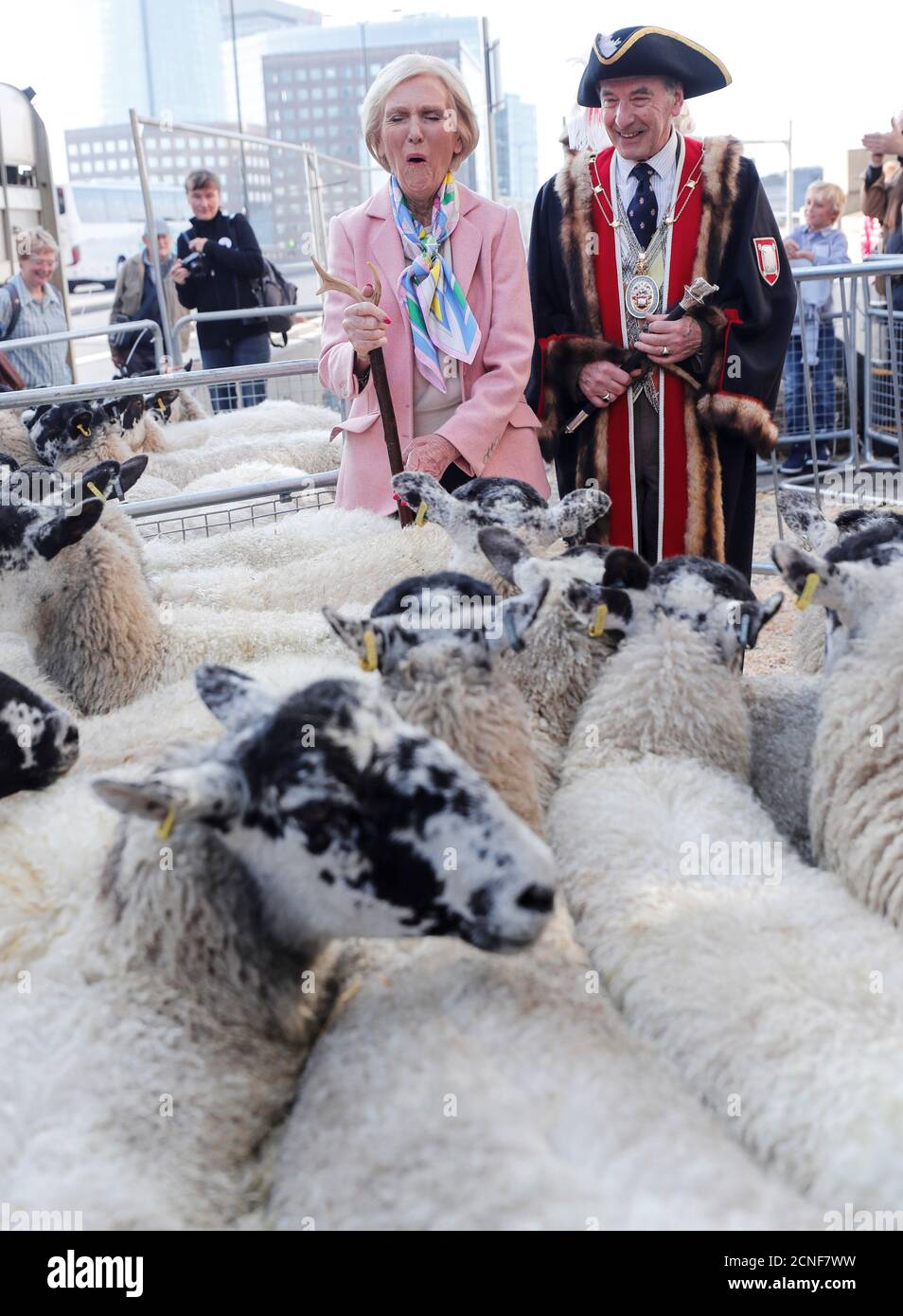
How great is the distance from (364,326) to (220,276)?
20.5ft

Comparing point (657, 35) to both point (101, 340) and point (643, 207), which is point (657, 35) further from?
point (101, 340)

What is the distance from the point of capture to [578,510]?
3.55 meters

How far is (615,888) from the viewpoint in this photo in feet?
7.21

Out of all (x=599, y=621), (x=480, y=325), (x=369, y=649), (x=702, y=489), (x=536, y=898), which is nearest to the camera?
(x=536, y=898)

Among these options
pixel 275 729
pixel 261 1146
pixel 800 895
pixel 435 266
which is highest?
pixel 435 266

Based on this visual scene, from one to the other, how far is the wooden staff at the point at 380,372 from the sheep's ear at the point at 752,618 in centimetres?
127

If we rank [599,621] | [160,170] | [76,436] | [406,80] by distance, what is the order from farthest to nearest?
[160,170] < [76,436] < [406,80] < [599,621]

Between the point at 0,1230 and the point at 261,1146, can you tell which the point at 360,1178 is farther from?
the point at 0,1230

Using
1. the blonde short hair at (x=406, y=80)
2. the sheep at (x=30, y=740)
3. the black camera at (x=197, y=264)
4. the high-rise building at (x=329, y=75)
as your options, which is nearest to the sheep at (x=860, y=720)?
the sheep at (x=30, y=740)

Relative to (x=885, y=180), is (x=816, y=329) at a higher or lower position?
lower

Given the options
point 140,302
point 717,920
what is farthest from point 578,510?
point 140,302

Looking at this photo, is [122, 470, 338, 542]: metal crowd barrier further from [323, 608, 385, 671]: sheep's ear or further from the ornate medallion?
[323, 608, 385, 671]: sheep's ear

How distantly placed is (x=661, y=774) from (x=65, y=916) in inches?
52.5

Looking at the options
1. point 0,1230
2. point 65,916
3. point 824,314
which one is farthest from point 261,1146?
point 824,314
